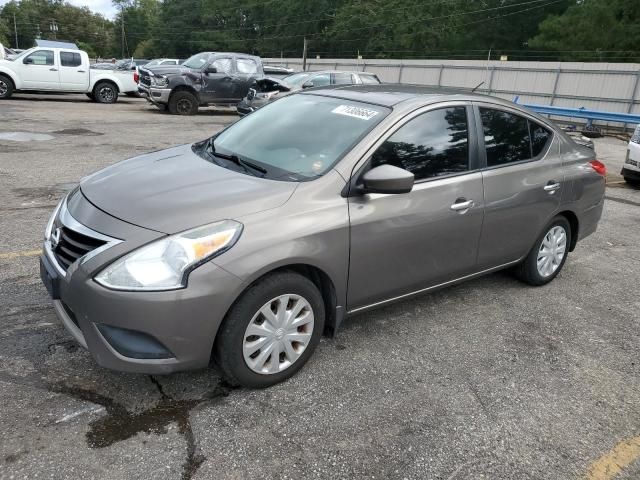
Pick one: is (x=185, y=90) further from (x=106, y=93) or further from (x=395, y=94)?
(x=395, y=94)

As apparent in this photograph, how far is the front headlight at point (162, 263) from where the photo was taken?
250 cm

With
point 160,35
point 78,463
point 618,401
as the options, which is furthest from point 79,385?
point 160,35

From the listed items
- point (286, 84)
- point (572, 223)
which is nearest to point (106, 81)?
point (286, 84)

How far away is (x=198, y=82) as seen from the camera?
15914 millimetres

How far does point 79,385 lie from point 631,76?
945 inches

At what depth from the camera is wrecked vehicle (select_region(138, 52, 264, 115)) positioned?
15.6 meters

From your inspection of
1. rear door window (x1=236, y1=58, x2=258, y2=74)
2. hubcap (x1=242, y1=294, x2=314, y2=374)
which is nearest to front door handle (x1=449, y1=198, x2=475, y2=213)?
hubcap (x1=242, y1=294, x2=314, y2=374)

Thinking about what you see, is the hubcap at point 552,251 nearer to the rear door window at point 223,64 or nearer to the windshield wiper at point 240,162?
the windshield wiper at point 240,162

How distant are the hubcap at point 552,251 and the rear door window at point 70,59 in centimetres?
1687

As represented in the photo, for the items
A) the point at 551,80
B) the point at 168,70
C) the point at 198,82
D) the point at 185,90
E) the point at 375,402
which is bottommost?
the point at 375,402

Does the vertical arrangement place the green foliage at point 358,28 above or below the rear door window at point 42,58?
above

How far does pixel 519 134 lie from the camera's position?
425 centimetres

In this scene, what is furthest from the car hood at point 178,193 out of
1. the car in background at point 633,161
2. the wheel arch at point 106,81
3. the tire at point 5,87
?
the wheel arch at point 106,81

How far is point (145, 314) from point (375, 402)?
1.33 metres
